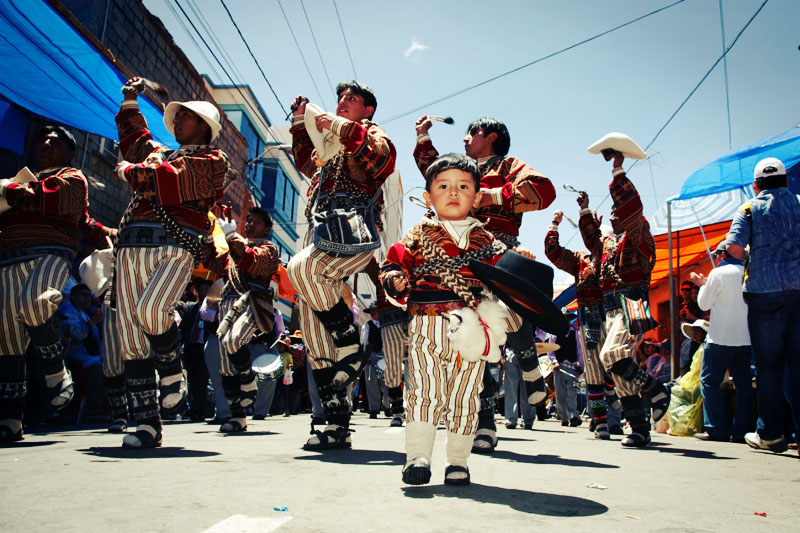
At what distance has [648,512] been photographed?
85.0 inches

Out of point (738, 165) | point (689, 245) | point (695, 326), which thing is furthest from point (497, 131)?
point (689, 245)

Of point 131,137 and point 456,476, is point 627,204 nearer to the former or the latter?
point 456,476

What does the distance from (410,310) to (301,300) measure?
123 cm

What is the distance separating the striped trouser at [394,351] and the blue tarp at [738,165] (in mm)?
5147

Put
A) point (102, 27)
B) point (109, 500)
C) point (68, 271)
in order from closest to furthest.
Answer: point (109, 500) → point (68, 271) → point (102, 27)

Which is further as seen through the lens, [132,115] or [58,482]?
[132,115]

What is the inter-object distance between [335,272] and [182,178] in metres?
1.12

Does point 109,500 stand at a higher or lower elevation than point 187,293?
lower

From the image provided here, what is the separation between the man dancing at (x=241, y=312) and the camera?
233 inches

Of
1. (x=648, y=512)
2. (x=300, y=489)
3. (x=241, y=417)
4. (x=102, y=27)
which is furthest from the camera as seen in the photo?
(x=102, y=27)

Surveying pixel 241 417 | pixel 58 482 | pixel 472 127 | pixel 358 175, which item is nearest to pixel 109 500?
pixel 58 482

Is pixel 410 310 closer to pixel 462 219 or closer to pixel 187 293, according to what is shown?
pixel 462 219

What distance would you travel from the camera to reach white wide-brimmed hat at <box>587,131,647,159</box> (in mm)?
4977

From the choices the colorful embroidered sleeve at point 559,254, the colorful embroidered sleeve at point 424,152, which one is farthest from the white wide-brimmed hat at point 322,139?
the colorful embroidered sleeve at point 559,254
